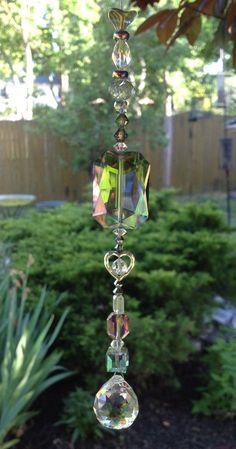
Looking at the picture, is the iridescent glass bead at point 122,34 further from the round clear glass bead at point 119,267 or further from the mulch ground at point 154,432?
the mulch ground at point 154,432

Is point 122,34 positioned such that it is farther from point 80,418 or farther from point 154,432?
point 154,432

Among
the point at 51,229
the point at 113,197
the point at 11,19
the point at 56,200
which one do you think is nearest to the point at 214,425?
the point at 51,229

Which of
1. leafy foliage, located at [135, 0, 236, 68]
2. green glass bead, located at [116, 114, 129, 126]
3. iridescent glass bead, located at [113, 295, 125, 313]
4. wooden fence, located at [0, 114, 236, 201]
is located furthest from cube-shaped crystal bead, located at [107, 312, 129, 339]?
wooden fence, located at [0, 114, 236, 201]

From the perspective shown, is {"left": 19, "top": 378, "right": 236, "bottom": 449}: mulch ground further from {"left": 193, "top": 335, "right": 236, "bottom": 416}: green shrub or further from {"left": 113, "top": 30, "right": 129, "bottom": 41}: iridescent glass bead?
{"left": 113, "top": 30, "right": 129, "bottom": 41}: iridescent glass bead

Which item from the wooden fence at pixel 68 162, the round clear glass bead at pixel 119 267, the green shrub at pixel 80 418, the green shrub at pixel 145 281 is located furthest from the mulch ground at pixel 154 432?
the wooden fence at pixel 68 162

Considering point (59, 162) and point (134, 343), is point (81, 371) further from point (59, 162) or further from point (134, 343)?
point (59, 162)

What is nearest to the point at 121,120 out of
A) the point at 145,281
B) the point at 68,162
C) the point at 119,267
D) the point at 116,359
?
the point at 119,267

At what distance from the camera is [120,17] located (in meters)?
0.54

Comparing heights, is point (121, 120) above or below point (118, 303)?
above

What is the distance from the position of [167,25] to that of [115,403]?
0.94m

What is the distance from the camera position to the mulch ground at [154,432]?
7.13ft

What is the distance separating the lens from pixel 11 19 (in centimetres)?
190

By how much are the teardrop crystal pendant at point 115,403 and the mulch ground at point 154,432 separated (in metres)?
1.64

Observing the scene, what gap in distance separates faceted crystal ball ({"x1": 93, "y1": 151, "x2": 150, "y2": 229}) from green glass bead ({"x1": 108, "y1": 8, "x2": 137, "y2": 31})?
0.45 ft
